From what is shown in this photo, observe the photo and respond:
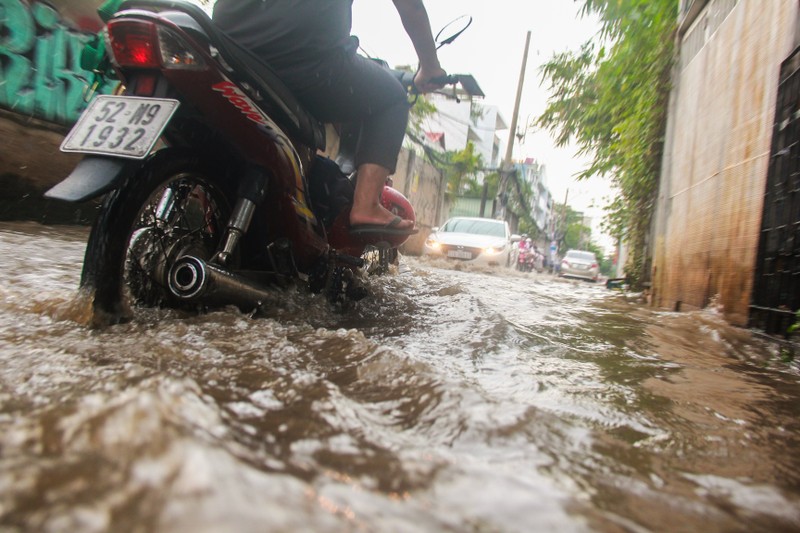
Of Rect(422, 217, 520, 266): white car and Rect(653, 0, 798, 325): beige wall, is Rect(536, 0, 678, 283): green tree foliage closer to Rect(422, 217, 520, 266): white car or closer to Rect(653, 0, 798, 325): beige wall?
Rect(653, 0, 798, 325): beige wall

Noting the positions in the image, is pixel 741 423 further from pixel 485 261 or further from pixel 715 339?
pixel 485 261

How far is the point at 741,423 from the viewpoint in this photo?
125cm

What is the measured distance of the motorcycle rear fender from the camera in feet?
4.42

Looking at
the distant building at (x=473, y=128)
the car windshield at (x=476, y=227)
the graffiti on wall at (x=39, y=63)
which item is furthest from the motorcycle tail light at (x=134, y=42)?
the distant building at (x=473, y=128)

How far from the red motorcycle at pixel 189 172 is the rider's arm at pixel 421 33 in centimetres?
67

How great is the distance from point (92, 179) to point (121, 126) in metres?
0.21

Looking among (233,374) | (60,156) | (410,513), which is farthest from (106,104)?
(60,156)

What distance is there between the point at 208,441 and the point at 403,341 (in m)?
1.30

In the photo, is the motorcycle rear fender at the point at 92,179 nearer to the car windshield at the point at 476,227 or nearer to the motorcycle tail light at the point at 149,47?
the motorcycle tail light at the point at 149,47

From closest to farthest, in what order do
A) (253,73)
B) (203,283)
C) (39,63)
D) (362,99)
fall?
(203,283)
(253,73)
(362,99)
(39,63)

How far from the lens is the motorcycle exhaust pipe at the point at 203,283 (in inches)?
64.1

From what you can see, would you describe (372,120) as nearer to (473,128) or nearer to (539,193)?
(473,128)

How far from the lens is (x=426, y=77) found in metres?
2.78

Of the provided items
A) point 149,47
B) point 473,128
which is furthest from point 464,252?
point 473,128
